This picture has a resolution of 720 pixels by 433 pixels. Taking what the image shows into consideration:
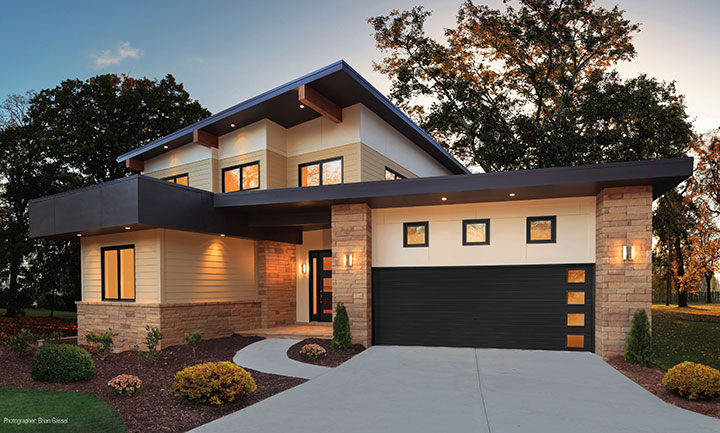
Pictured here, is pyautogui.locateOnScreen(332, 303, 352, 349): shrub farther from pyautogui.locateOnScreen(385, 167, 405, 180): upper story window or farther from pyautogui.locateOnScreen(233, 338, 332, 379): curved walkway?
pyautogui.locateOnScreen(385, 167, 405, 180): upper story window

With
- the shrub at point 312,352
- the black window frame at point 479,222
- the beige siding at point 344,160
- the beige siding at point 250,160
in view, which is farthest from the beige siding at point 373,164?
the shrub at point 312,352

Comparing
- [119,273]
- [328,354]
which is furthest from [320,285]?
[119,273]

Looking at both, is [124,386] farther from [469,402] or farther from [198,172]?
[198,172]

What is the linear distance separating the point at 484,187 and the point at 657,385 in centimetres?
470

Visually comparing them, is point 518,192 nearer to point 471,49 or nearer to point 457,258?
point 457,258

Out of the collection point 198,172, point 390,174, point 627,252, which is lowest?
point 627,252

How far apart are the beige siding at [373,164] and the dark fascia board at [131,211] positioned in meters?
3.92

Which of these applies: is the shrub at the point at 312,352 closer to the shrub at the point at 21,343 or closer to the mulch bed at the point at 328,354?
the mulch bed at the point at 328,354

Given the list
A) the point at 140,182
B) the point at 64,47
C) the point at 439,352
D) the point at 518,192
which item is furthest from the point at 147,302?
the point at 64,47

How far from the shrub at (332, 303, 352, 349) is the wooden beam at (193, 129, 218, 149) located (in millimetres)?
7775

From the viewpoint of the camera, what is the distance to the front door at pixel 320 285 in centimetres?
1471

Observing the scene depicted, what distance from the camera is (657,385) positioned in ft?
23.8

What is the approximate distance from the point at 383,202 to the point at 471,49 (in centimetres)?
1790

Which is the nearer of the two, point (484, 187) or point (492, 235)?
point (484, 187)
